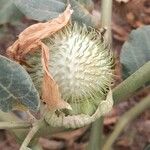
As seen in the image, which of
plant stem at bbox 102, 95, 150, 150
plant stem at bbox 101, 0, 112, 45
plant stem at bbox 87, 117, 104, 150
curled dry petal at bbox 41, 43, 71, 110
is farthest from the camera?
plant stem at bbox 102, 95, 150, 150

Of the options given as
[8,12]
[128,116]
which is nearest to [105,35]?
[8,12]

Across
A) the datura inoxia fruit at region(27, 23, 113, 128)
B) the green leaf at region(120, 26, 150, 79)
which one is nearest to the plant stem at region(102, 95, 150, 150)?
the green leaf at region(120, 26, 150, 79)

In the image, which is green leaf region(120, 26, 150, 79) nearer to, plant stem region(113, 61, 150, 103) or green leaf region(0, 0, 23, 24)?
plant stem region(113, 61, 150, 103)

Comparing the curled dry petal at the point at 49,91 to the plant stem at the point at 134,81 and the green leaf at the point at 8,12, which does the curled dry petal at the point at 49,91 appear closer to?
the plant stem at the point at 134,81

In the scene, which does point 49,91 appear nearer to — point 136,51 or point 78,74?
point 78,74

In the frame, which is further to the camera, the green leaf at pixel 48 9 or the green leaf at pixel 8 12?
the green leaf at pixel 8 12

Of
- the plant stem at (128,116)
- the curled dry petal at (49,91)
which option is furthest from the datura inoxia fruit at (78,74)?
the plant stem at (128,116)
